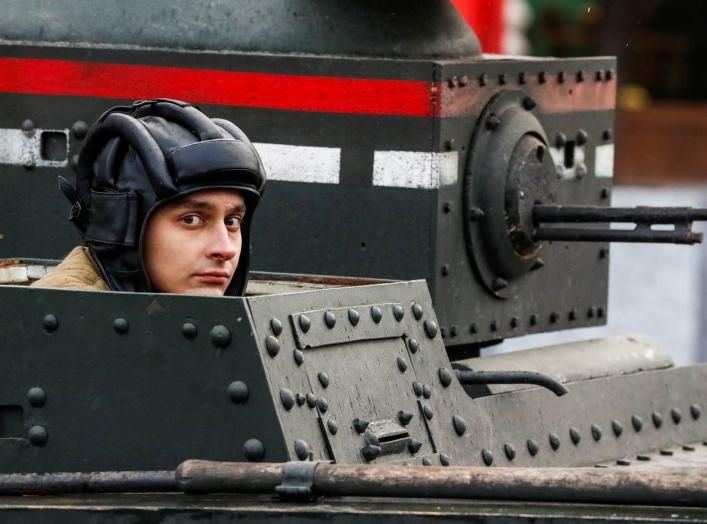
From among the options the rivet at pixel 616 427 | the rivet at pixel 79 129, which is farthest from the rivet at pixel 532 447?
the rivet at pixel 79 129

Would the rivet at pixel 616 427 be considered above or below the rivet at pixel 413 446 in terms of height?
below

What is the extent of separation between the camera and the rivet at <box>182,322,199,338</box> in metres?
4.52

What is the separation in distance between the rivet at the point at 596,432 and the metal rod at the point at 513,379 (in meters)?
0.45

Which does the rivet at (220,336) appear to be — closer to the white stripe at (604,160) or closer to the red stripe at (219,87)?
the red stripe at (219,87)

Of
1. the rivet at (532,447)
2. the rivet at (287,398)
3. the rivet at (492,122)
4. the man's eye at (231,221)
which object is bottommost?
the rivet at (532,447)

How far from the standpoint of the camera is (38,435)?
15.3 ft

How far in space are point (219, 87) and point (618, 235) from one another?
1.34 metres

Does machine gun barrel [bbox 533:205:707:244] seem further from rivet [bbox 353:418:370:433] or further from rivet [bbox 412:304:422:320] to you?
rivet [bbox 353:418:370:433]

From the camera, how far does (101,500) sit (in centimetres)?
446

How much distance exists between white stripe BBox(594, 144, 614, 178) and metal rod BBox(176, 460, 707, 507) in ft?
9.96

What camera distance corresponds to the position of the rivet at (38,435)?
4656 millimetres

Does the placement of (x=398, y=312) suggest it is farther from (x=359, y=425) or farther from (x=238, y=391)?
(x=238, y=391)

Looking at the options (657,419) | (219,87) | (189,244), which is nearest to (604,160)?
(657,419)

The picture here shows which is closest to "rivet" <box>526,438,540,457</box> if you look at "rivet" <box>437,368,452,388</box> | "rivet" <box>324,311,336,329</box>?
"rivet" <box>437,368,452,388</box>
